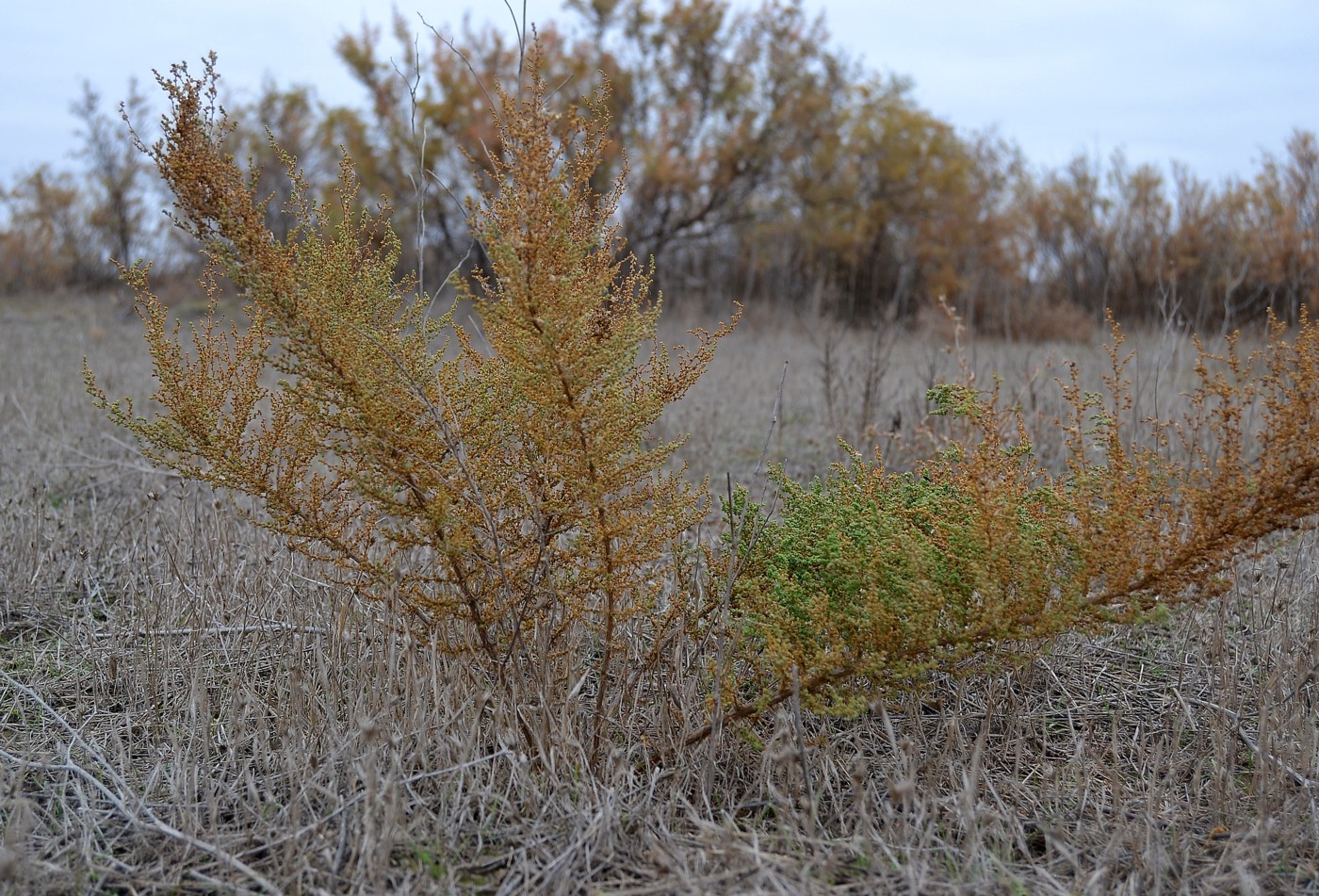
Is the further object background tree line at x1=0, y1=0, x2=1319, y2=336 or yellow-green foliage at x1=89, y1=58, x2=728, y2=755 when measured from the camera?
background tree line at x1=0, y1=0, x2=1319, y2=336

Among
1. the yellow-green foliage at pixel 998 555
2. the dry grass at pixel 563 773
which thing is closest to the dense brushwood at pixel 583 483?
the yellow-green foliage at pixel 998 555

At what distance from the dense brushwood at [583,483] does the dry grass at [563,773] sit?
186 millimetres

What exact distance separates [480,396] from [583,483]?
413mm

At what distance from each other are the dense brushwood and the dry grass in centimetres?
19

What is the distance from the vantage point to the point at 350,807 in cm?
210

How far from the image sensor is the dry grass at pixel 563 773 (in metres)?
1.99

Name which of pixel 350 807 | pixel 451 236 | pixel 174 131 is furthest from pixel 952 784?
pixel 451 236

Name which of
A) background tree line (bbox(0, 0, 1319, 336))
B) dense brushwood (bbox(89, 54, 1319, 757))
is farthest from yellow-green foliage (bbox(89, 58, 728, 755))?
background tree line (bbox(0, 0, 1319, 336))

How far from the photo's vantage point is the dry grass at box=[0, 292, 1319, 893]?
199 centimetres

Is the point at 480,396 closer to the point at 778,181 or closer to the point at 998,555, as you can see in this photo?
the point at 998,555

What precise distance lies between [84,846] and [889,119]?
1504 centimetres

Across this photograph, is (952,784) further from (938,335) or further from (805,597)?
(938,335)

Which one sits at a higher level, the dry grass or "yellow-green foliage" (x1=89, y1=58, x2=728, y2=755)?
"yellow-green foliage" (x1=89, y1=58, x2=728, y2=755)

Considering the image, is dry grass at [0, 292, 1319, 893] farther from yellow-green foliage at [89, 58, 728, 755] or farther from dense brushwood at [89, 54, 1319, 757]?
yellow-green foliage at [89, 58, 728, 755]
